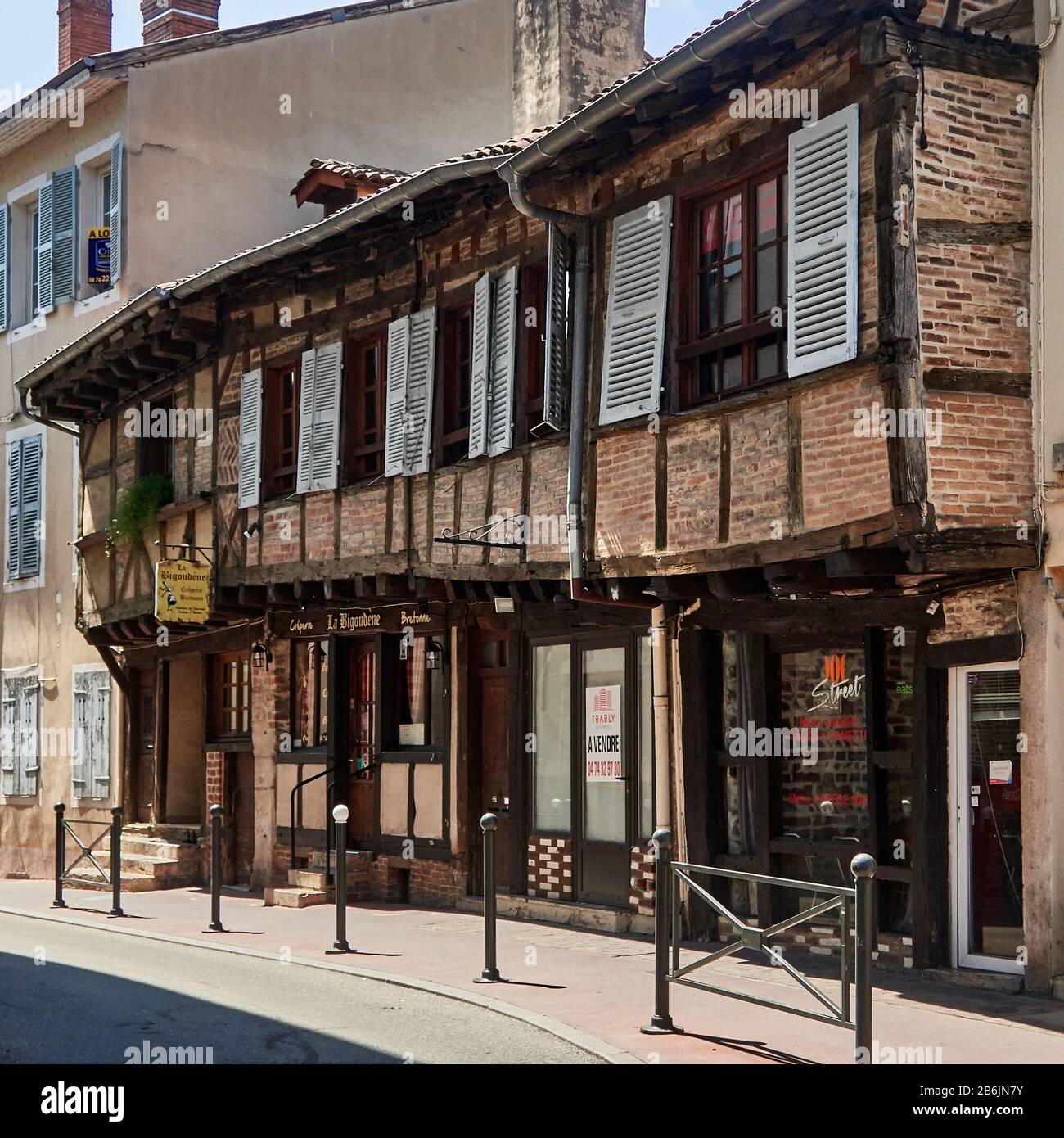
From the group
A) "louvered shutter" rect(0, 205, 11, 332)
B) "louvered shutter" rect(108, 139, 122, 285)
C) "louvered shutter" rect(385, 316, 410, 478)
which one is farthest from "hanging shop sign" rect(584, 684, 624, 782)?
"louvered shutter" rect(0, 205, 11, 332)

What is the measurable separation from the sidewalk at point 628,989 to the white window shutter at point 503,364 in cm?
421

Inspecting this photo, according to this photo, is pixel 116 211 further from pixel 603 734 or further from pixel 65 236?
pixel 603 734

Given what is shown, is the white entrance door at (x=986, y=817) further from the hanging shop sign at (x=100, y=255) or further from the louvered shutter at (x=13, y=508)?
the louvered shutter at (x=13, y=508)

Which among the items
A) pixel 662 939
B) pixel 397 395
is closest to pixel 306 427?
pixel 397 395

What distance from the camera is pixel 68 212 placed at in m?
21.9

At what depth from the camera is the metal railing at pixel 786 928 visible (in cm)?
715

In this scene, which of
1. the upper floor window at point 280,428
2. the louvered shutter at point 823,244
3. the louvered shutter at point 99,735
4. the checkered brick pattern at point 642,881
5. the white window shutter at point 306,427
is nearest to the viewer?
the louvered shutter at point 823,244

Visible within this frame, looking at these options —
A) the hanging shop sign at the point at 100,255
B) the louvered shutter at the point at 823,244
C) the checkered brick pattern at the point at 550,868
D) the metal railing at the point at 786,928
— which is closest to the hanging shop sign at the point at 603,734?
the checkered brick pattern at the point at 550,868

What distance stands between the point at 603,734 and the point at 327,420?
471cm

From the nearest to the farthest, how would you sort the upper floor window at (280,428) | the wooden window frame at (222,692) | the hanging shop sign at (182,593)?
the hanging shop sign at (182,593)
the upper floor window at (280,428)
the wooden window frame at (222,692)

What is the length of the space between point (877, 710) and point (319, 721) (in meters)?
7.98

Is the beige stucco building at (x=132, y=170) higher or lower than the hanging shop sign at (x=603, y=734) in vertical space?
higher

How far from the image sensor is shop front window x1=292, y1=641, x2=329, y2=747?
57.6ft

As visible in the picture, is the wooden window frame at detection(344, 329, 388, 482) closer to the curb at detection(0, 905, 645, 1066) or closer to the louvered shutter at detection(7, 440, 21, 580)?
the curb at detection(0, 905, 645, 1066)
